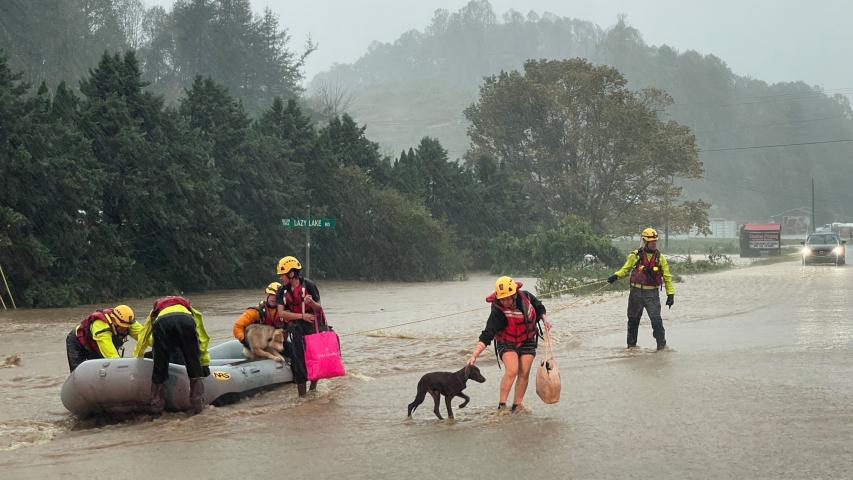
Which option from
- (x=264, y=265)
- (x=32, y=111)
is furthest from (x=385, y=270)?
(x=32, y=111)

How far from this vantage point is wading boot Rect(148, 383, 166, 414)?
38.2ft

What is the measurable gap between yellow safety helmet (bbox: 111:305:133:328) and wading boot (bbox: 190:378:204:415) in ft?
4.20

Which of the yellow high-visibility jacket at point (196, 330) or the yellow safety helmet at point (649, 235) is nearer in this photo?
the yellow high-visibility jacket at point (196, 330)

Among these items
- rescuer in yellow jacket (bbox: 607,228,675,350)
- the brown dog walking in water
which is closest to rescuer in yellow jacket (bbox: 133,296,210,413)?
the brown dog walking in water

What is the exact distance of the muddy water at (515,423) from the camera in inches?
361

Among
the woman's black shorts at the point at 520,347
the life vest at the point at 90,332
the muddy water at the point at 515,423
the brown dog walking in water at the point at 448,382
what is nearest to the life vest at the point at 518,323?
the woman's black shorts at the point at 520,347

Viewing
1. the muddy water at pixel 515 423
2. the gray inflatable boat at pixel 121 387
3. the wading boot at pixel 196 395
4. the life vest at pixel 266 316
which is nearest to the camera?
the muddy water at pixel 515 423

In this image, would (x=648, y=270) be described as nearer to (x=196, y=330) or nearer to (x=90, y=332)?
(x=196, y=330)

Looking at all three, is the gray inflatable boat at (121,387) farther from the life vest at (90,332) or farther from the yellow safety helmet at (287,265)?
the yellow safety helmet at (287,265)

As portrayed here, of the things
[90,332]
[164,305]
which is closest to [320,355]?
[164,305]

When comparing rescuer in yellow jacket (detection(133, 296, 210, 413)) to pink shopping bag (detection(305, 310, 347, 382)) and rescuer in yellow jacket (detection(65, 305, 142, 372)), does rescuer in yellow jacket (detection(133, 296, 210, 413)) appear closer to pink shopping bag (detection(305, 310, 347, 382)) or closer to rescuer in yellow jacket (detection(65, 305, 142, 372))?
rescuer in yellow jacket (detection(65, 305, 142, 372))

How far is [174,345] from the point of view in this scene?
1170 centimetres

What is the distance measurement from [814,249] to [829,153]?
131177 millimetres

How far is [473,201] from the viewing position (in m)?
58.5
